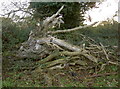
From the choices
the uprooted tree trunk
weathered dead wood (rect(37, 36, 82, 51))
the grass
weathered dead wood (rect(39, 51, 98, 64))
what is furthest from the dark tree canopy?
the grass

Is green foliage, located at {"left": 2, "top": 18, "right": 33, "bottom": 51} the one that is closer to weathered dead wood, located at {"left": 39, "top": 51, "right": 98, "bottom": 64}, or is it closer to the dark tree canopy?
the dark tree canopy

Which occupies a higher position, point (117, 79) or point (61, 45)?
point (61, 45)

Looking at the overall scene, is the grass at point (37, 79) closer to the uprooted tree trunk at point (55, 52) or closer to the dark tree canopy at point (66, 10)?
the uprooted tree trunk at point (55, 52)

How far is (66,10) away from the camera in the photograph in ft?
30.6

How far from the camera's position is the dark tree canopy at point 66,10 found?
937 cm

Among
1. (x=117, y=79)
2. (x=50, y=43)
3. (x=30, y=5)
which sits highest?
(x=30, y=5)

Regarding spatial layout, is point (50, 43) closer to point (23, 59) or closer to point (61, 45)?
point (61, 45)

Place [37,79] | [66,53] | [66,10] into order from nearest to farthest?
1. [37,79]
2. [66,53]
3. [66,10]

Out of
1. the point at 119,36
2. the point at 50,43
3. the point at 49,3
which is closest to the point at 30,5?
the point at 49,3

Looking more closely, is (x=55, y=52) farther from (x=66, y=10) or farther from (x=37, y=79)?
→ (x=66, y=10)

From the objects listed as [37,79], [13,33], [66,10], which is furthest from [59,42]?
[66,10]

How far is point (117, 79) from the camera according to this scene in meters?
4.86

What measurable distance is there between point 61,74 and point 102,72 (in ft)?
3.93

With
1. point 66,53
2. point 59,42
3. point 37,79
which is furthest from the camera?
point 59,42
